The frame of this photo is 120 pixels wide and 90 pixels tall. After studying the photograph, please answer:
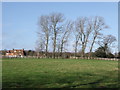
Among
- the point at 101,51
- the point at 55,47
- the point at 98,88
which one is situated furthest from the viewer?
the point at 101,51

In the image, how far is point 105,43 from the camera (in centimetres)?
5344

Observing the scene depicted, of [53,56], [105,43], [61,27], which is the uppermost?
[61,27]

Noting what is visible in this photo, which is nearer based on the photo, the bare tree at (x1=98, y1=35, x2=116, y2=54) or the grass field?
the grass field

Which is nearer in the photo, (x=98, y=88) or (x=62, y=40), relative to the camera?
(x=98, y=88)

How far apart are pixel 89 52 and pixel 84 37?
4.22 meters

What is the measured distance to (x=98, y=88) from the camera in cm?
638

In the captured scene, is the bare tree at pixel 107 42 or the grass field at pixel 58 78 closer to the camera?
the grass field at pixel 58 78

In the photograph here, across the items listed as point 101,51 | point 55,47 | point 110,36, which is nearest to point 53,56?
point 55,47

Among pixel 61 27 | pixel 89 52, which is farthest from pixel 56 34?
pixel 89 52

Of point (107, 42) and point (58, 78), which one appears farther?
point (107, 42)

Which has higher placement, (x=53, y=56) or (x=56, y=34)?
(x=56, y=34)

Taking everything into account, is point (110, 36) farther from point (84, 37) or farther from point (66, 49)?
point (66, 49)

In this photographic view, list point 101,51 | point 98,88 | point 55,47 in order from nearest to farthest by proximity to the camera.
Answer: point 98,88, point 55,47, point 101,51

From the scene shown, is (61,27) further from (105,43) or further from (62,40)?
(105,43)
